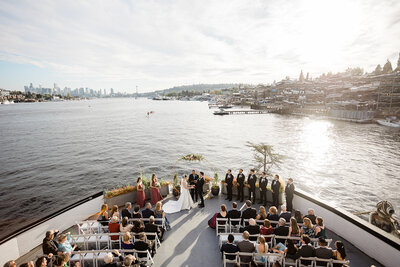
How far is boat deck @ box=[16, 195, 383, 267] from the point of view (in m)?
6.76

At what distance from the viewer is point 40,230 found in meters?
7.58

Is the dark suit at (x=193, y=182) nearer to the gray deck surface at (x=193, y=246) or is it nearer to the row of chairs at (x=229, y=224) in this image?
the gray deck surface at (x=193, y=246)

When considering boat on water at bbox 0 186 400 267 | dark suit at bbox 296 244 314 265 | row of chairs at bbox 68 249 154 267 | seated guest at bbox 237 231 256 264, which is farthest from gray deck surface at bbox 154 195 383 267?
dark suit at bbox 296 244 314 265

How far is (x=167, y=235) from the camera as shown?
324 inches

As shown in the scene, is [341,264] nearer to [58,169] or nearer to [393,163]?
[58,169]

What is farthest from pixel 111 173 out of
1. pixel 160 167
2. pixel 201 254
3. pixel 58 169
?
pixel 201 254

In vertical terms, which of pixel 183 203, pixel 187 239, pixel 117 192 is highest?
pixel 117 192

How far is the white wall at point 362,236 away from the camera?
6.21 m

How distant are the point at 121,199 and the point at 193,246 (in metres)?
4.78

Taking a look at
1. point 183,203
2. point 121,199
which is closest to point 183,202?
point 183,203

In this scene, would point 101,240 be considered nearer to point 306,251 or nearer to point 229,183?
point 306,251

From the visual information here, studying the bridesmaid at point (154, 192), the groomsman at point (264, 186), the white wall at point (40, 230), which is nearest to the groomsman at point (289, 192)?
the groomsman at point (264, 186)

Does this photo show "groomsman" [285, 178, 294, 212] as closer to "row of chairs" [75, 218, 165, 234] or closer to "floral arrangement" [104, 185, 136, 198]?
"row of chairs" [75, 218, 165, 234]

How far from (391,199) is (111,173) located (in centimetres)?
3353
